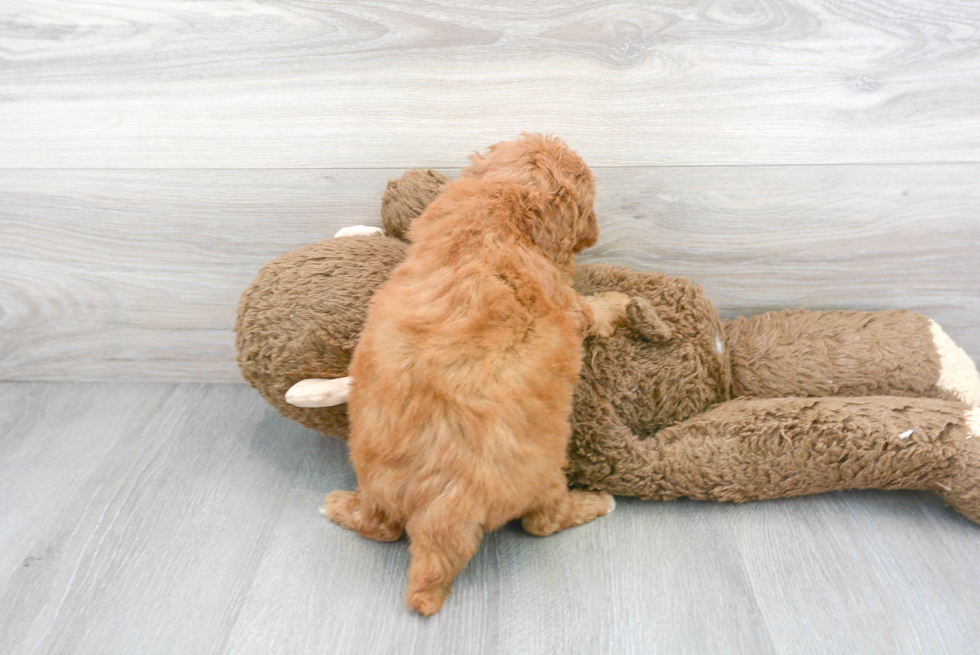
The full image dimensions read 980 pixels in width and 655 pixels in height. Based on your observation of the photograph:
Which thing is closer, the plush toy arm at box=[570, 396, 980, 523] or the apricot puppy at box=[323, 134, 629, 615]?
the apricot puppy at box=[323, 134, 629, 615]

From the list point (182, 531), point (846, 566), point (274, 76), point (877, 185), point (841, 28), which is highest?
point (841, 28)

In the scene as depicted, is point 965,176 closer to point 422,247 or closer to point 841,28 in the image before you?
point 841,28

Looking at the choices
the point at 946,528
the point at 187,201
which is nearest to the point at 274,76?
the point at 187,201

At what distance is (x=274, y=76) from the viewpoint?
4.15ft

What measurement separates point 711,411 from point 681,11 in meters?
0.72

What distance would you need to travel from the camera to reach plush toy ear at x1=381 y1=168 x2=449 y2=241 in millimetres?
1202

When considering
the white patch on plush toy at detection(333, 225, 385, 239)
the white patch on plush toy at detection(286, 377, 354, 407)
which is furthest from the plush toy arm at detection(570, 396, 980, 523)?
the white patch on plush toy at detection(333, 225, 385, 239)

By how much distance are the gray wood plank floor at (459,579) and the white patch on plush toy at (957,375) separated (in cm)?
21

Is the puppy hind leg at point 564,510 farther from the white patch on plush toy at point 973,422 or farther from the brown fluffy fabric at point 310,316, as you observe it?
the white patch on plush toy at point 973,422

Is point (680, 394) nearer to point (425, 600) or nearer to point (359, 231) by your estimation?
point (425, 600)

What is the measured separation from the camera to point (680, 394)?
1190 millimetres

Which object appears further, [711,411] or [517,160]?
[711,411]

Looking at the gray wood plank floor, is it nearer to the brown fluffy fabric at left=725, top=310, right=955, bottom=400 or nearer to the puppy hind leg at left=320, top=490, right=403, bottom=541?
A: the puppy hind leg at left=320, top=490, right=403, bottom=541

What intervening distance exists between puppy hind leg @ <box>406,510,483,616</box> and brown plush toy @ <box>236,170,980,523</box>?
27cm
